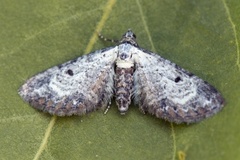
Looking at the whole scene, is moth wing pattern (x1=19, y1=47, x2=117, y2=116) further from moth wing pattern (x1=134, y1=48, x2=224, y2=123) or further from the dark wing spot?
moth wing pattern (x1=134, y1=48, x2=224, y2=123)

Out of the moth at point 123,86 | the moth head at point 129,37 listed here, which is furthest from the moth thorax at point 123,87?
the moth head at point 129,37

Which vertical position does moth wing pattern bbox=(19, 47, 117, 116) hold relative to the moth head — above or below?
below

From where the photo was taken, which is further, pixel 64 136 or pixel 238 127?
pixel 64 136

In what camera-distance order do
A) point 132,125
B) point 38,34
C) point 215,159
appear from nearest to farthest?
point 215,159 → point 132,125 → point 38,34

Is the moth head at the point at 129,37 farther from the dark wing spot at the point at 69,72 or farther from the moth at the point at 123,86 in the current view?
the dark wing spot at the point at 69,72

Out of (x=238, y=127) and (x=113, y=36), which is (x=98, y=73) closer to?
(x=113, y=36)

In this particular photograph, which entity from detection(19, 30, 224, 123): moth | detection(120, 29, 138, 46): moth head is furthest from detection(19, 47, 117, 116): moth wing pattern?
detection(120, 29, 138, 46): moth head

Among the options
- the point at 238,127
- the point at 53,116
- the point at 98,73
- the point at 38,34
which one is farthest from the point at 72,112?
the point at 238,127

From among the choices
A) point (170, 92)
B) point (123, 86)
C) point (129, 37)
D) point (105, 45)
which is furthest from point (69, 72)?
point (170, 92)
